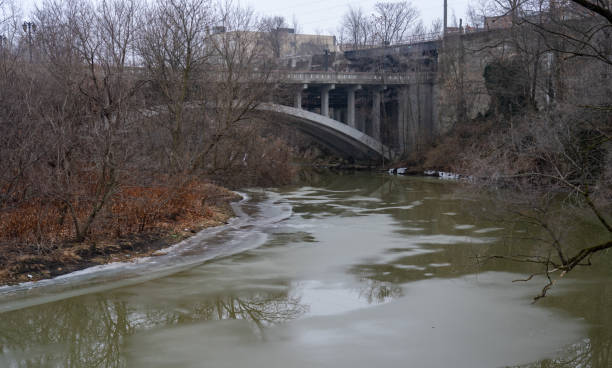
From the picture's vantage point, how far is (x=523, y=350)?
6949mm

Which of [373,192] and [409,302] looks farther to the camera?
[373,192]

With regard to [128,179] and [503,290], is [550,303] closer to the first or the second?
[503,290]

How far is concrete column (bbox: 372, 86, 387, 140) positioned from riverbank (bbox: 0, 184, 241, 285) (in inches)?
1041

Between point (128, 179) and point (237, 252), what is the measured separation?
276 centimetres

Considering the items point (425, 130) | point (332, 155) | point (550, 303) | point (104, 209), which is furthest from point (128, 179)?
point (332, 155)

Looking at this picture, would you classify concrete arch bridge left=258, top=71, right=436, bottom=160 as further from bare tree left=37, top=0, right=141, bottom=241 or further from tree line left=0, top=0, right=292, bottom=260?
bare tree left=37, top=0, right=141, bottom=241

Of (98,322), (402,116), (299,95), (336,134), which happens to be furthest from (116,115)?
(402,116)

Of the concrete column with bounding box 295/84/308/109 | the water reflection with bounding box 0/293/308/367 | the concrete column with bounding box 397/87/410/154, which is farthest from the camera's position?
the concrete column with bounding box 397/87/410/154

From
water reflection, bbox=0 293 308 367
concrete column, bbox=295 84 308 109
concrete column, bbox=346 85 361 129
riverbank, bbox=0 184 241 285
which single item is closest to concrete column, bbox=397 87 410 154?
concrete column, bbox=346 85 361 129

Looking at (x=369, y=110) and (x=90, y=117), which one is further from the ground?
(x=369, y=110)

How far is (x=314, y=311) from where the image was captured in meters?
8.40

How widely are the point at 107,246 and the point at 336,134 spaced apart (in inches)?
1148

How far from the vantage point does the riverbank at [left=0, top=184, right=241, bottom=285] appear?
9805 mm

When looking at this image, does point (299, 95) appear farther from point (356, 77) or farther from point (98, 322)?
point (98, 322)
